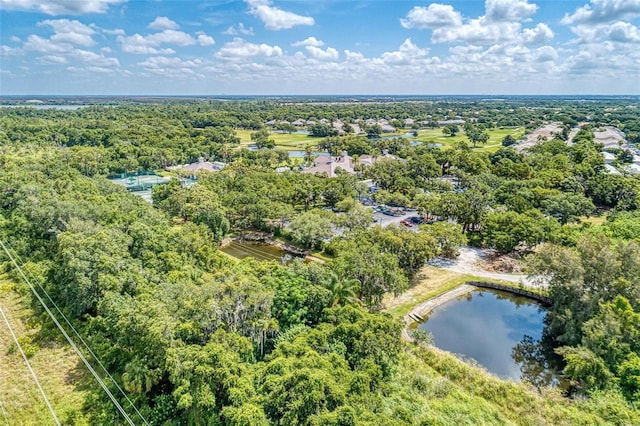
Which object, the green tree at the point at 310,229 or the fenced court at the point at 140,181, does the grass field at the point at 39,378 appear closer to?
the green tree at the point at 310,229

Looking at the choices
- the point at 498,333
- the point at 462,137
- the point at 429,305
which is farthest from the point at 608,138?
the point at 429,305

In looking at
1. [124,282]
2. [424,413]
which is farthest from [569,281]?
[124,282]

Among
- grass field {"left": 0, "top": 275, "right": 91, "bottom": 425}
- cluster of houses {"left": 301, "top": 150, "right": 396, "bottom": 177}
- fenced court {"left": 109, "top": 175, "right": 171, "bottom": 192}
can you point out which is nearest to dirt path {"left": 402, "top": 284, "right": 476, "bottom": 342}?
grass field {"left": 0, "top": 275, "right": 91, "bottom": 425}

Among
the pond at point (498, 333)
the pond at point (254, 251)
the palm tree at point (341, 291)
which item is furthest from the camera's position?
the pond at point (254, 251)

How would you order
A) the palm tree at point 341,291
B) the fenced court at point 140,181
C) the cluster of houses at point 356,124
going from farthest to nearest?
1. the cluster of houses at point 356,124
2. the fenced court at point 140,181
3. the palm tree at point 341,291

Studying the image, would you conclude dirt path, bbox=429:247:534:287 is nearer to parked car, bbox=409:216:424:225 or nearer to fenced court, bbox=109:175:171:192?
parked car, bbox=409:216:424:225

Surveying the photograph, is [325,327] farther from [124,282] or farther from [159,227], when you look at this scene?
[159,227]

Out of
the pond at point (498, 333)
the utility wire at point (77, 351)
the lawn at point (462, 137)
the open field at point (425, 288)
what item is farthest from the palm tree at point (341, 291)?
the lawn at point (462, 137)
